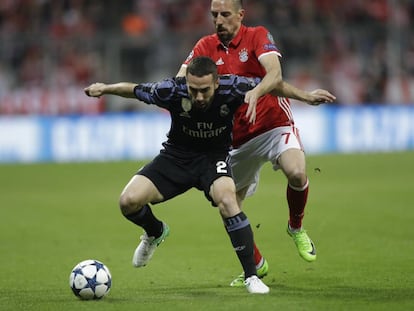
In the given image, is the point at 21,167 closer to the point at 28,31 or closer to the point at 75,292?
the point at 28,31

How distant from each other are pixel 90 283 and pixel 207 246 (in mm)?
3541

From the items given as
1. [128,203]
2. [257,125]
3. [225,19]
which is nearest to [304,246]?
[257,125]

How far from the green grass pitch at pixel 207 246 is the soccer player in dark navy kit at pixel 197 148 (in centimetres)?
60

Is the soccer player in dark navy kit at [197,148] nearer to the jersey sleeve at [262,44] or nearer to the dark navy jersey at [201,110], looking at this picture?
the dark navy jersey at [201,110]

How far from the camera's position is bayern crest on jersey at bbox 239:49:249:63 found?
822cm

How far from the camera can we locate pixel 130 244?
10703 millimetres

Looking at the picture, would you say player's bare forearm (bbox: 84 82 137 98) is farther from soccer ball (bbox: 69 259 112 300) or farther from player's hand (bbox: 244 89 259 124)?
soccer ball (bbox: 69 259 112 300)

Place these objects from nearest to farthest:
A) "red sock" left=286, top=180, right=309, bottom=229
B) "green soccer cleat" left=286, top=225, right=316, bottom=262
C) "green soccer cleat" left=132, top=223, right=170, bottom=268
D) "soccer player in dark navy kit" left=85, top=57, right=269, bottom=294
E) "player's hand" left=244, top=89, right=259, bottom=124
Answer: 1. "player's hand" left=244, top=89, right=259, bottom=124
2. "soccer player in dark navy kit" left=85, top=57, right=269, bottom=294
3. "green soccer cleat" left=132, top=223, right=170, bottom=268
4. "green soccer cleat" left=286, top=225, right=316, bottom=262
5. "red sock" left=286, top=180, right=309, bottom=229

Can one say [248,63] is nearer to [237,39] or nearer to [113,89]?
[237,39]

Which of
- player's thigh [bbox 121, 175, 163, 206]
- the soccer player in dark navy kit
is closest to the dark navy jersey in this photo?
the soccer player in dark navy kit

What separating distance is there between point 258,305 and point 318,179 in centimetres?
1130

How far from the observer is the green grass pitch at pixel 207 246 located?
7020 millimetres

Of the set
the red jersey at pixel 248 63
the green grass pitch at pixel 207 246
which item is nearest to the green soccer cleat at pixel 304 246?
the green grass pitch at pixel 207 246

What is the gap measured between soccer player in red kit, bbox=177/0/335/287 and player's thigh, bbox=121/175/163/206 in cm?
101
